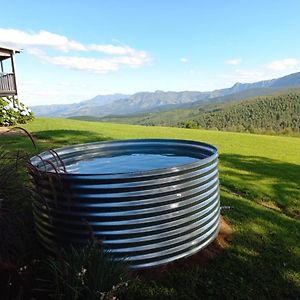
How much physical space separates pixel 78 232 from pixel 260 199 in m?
4.47

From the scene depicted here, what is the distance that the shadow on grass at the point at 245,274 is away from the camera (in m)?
3.44

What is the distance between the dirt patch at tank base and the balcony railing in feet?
70.5

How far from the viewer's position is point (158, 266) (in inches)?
145

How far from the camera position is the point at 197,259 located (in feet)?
13.1

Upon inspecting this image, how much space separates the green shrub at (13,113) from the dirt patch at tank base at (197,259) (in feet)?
50.5

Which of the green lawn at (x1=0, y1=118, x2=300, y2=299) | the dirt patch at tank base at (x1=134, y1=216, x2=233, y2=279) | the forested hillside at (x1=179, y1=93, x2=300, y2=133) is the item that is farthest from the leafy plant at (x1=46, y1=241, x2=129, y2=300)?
the forested hillside at (x1=179, y1=93, x2=300, y2=133)

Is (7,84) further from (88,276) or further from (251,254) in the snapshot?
(88,276)

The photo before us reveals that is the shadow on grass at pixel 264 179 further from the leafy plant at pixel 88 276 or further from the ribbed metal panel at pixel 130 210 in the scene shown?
the leafy plant at pixel 88 276

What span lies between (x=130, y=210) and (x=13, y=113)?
1673 cm

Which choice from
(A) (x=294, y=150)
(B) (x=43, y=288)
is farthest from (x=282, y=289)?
(A) (x=294, y=150)

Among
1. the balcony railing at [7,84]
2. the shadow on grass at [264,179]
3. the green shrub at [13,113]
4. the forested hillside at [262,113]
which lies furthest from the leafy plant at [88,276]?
the forested hillside at [262,113]

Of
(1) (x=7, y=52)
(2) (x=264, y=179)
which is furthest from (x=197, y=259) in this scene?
(1) (x=7, y=52)

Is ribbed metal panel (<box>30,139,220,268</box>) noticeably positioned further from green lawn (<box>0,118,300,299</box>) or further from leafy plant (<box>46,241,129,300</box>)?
leafy plant (<box>46,241,129,300</box>)

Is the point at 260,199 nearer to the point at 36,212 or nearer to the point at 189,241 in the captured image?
the point at 189,241
